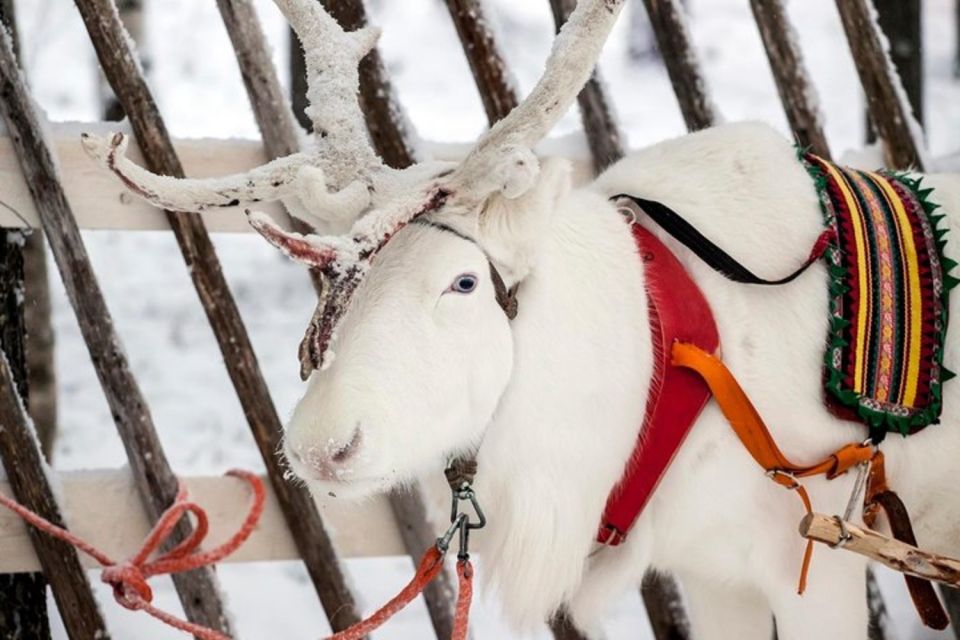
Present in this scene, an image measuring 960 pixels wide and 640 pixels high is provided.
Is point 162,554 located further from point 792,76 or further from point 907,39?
point 907,39

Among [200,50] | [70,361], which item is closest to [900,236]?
[70,361]

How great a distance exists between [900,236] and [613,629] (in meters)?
1.92

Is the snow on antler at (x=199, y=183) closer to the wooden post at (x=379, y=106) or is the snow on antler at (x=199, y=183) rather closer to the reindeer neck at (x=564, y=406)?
the reindeer neck at (x=564, y=406)

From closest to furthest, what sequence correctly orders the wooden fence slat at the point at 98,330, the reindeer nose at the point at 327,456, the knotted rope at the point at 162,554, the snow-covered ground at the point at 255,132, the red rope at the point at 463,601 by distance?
1. the reindeer nose at the point at 327,456
2. the red rope at the point at 463,601
3. the knotted rope at the point at 162,554
4. the wooden fence slat at the point at 98,330
5. the snow-covered ground at the point at 255,132

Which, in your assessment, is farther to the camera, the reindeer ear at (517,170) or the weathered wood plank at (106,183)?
the weathered wood plank at (106,183)

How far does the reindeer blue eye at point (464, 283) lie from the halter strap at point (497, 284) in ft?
0.14

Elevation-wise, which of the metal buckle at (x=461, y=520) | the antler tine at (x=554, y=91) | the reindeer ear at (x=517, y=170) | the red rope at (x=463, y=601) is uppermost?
the antler tine at (x=554, y=91)

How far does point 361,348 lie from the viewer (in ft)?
6.31

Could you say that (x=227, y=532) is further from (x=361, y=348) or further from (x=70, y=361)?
(x=70, y=361)

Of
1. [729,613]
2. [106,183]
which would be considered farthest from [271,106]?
[729,613]

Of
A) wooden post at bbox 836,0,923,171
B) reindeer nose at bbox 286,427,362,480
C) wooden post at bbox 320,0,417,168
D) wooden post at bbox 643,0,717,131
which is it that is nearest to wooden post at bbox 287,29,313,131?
wooden post at bbox 320,0,417,168

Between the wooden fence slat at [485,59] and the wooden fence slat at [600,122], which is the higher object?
the wooden fence slat at [485,59]

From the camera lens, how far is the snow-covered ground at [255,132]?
4.05 metres

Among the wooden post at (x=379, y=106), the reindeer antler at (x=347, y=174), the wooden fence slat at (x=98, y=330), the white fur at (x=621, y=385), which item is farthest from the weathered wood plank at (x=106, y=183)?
the white fur at (x=621, y=385)
